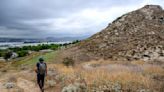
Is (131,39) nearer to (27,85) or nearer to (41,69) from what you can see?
(27,85)

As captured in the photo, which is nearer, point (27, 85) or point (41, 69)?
→ point (41, 69)

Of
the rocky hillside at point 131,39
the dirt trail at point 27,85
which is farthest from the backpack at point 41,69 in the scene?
the rocky hillside at point 131,39

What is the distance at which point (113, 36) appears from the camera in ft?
151

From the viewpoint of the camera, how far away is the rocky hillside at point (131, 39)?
40.1 metres

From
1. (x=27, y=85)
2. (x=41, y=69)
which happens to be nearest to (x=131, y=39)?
(x=27, y=85)

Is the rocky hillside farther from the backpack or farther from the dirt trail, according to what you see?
the backpack

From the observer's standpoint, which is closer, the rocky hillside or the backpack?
the backpack

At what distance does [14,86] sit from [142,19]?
106ft

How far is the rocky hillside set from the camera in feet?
131

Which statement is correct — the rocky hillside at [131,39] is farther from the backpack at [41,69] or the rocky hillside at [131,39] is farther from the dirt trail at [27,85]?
the backpack at [41,69]

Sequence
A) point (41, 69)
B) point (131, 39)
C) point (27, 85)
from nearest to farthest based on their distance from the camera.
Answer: point (41, 69) < point (27, 85) < point (131, 39)

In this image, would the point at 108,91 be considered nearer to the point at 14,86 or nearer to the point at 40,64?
the point at 40,64

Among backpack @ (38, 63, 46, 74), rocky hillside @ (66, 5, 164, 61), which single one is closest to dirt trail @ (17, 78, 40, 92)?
backpack @ (38, 63, 46, 74)

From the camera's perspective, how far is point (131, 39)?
44.0 meters
